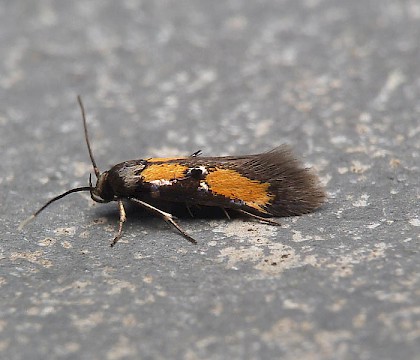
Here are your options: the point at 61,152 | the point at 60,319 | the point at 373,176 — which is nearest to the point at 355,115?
the point at 373,176

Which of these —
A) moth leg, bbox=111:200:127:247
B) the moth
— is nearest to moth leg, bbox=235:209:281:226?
the moth

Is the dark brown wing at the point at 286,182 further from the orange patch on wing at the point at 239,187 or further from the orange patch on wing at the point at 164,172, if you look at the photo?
the orange patch on wing at the point at 164,172

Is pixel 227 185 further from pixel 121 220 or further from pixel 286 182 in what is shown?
pixel 121 220

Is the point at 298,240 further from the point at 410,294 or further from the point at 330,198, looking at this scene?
the point at 410,294

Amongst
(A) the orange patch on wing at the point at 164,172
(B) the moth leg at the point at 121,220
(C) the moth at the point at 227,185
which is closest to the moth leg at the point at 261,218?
(C) the moth at the point at 227,185

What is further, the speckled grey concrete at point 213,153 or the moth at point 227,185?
the moth at point 227,185

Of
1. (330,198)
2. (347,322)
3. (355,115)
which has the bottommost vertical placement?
(347,322)

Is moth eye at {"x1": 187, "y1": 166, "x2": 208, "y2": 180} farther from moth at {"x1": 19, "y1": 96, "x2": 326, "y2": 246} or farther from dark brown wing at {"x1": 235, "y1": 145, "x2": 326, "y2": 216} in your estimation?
dark brown wing at {"x1": 235, "y1": 145, "x2": 326, "y2": 216}
